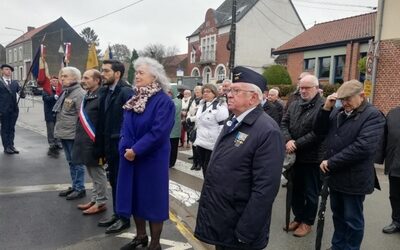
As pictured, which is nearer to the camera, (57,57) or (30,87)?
(30,87)

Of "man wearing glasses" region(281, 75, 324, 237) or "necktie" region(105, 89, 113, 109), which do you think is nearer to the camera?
"man wearing glasses" region(281, 75, 324, 237)

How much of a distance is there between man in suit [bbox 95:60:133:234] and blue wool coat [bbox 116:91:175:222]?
2.06 ft

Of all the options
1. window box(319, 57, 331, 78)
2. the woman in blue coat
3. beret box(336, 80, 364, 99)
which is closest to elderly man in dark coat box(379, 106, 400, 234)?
beret box(336, 80, 364, 99)

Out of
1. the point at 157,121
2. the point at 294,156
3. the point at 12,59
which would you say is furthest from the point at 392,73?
the point at 12,59

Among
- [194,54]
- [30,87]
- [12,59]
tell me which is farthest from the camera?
[12,59]

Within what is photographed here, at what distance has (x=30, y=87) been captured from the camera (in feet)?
133

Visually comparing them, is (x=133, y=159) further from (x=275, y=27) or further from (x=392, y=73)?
(x=275, y=27)

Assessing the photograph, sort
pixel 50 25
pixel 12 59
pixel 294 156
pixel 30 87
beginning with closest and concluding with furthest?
pixel 294 156
pixel 30 87
pixel 50 25
pixel 12 59

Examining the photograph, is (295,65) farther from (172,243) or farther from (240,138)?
(240,138)

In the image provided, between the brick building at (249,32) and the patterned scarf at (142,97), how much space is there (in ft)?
121

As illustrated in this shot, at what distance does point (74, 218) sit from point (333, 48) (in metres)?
25.8

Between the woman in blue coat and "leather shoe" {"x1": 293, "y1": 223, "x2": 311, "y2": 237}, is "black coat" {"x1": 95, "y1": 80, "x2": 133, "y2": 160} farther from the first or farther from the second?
"leather shoe" {"x1": 293, "y1": 223, "x2": 311, "y2": 237}

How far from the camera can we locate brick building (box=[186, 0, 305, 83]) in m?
41.7

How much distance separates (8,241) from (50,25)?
6271cm
